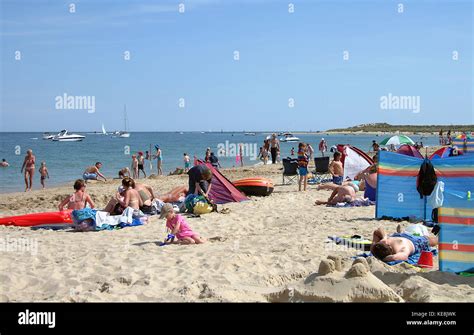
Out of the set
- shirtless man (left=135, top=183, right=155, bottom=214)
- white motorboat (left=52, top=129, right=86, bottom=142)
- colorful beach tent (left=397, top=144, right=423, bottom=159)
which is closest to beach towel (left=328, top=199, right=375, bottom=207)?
colorful beach tent (left=397, top=144, right=423, bottom=159)

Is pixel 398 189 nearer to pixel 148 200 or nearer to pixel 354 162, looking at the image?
pixel 148 200

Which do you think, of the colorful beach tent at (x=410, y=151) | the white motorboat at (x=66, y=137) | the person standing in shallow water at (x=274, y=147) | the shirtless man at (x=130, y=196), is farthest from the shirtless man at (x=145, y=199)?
the white motorboat at (x=66, y=137)

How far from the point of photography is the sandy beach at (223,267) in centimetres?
495

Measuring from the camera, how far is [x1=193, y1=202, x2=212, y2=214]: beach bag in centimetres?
1012

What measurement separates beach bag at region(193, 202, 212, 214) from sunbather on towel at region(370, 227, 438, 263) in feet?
13.8

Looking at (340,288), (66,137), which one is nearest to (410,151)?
(340,288)

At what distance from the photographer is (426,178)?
846cm

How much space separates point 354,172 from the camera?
46.5 ft

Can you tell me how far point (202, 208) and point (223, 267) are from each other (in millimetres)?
4185

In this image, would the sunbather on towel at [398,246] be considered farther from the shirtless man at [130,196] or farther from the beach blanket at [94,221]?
the shirtless man at [130,196]

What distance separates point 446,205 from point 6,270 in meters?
4.82

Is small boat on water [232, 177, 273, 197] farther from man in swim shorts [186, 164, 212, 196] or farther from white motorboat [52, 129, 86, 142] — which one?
white motorboat [52, 129, 86, 142]
